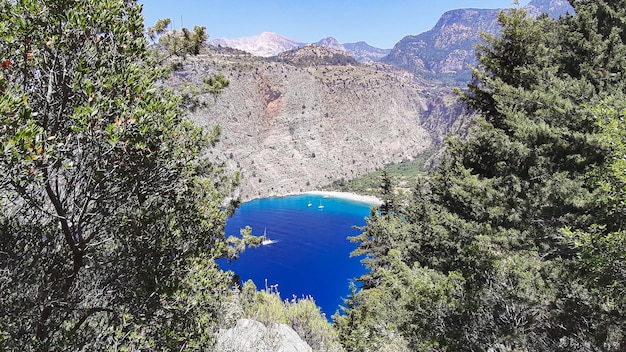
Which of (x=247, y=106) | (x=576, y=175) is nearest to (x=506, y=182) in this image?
(x=576, y=175)

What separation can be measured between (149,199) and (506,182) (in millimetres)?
8215

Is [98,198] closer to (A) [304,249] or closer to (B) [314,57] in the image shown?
(A) [304,249]

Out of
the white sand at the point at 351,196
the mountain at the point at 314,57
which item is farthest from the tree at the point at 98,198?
the mountain at the point at 314,57

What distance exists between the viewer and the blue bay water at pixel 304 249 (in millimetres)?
50406

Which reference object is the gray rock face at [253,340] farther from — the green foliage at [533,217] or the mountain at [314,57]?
the mountain at [314,57]

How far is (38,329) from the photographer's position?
3.25 m

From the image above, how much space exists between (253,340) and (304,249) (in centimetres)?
6072

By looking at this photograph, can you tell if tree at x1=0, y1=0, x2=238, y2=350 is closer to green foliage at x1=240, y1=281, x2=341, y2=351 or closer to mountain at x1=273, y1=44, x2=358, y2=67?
green foliage at x1=240, y1=281, x2=341, y2=351

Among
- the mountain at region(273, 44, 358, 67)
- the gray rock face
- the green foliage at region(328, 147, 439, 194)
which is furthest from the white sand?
the gray rock face

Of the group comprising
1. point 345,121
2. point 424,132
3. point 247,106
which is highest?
point 247,106

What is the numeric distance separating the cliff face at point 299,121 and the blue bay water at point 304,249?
1161cm

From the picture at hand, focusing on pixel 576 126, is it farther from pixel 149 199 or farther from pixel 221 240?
pixel 149 199

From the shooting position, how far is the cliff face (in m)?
101

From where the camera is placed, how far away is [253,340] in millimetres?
6094
